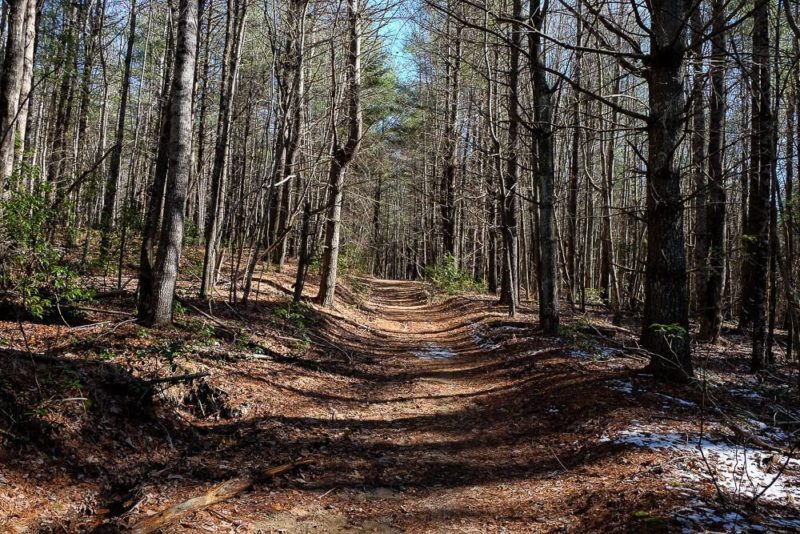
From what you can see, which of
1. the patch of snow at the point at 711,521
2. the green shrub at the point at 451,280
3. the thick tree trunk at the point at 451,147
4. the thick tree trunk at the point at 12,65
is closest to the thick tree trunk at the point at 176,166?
the thick tree trunk at the point at 12,65

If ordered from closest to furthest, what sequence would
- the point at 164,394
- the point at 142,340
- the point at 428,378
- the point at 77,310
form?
1. the point at 164,394
2. the point at 142,340
3. the point at 77,310
4. the point at 428,378

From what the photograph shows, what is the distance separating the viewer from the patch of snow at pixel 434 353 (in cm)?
1091

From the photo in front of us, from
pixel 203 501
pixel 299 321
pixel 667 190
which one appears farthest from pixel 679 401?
pixel 299 321

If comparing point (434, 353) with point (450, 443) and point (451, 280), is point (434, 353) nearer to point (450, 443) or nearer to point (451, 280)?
point (450, 443)

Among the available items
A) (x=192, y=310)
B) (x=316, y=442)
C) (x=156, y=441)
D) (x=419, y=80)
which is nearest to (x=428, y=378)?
(x=316, y=442)

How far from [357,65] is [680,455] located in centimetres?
1128

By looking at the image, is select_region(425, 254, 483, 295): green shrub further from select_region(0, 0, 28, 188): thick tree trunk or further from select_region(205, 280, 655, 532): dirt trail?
select_region(0, 0, 28, 188): thick tree trunk

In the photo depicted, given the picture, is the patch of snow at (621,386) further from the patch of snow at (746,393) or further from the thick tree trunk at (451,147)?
the thick tree trunk at (451,147)

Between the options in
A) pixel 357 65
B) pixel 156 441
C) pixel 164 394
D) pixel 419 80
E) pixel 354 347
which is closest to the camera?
pixel 156 441

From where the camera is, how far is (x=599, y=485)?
425 cm

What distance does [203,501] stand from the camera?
3.84 metres

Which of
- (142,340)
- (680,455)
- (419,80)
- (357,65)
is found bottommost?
(680,455)

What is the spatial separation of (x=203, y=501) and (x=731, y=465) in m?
4.30

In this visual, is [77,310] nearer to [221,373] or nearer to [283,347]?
[221,373]
